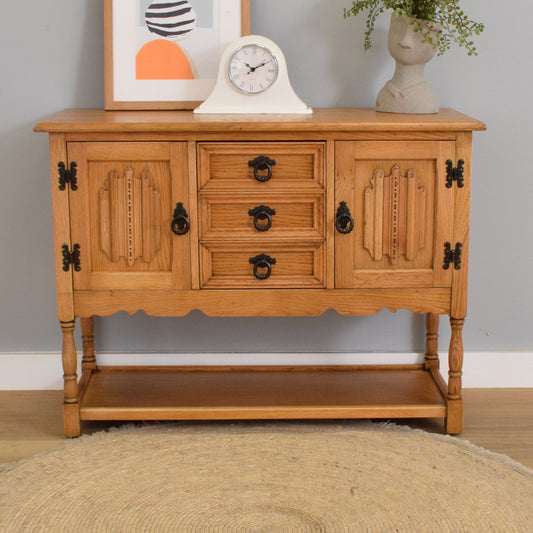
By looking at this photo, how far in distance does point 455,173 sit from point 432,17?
0.51 meters

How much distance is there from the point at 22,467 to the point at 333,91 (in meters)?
1.55

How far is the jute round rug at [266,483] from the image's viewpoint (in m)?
2.00

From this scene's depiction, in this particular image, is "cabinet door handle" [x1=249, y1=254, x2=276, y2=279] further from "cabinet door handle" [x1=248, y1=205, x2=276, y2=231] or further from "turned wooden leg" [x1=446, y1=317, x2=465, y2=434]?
"turned wooden leg" [x1=446, y1=317, x2=465, y2=434]

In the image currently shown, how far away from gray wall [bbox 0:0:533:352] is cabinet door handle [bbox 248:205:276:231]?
1.93ft

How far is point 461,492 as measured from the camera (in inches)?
83.9

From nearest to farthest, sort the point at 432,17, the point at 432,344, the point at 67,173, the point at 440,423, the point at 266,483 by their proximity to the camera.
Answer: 1. the point at 266,483
2. the point at 67,173
3. the point at 432,17
4. the point at 440,423
5. the point at 432,344

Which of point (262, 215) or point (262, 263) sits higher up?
point (262, 215)

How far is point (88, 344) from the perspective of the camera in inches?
110

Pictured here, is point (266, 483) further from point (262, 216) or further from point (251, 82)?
point (251, 82)

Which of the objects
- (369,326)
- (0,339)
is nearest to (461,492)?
(369,326)

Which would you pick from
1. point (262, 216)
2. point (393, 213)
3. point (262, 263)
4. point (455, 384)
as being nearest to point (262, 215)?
point (262, 216)

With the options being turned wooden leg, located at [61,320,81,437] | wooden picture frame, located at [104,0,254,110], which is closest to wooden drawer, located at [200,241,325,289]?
turned wooden leg, located at [61,320,81,437]

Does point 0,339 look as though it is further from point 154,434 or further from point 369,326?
point 369,326

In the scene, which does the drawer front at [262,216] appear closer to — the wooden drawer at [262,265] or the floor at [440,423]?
the wooden drawer at [262,265]
